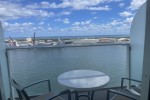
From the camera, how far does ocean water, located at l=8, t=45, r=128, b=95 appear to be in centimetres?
324

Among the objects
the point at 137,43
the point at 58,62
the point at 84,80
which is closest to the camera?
the point at 84,80

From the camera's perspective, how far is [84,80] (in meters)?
2.37

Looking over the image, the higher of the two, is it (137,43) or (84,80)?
(137,43)

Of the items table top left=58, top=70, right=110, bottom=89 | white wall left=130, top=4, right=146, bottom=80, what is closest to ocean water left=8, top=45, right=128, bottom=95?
white wall left=130, top=4, right=146, bottom=80

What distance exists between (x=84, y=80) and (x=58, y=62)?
1178mm

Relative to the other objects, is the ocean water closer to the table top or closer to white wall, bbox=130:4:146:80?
white wall, bbox=130:4:146:80

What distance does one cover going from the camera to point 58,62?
11.3ft

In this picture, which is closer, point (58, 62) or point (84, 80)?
point (84, 80)

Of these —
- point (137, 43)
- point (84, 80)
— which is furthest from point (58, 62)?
point (137, 43)

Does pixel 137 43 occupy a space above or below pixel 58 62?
above

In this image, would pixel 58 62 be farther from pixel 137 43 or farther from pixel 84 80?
pixel 137 43

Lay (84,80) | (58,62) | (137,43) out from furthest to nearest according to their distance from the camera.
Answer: (58,62) < (137,43) < (84,80)

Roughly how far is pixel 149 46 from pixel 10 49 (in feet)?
8.98

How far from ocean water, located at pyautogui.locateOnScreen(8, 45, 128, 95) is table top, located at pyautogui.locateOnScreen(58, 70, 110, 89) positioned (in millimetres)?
759
